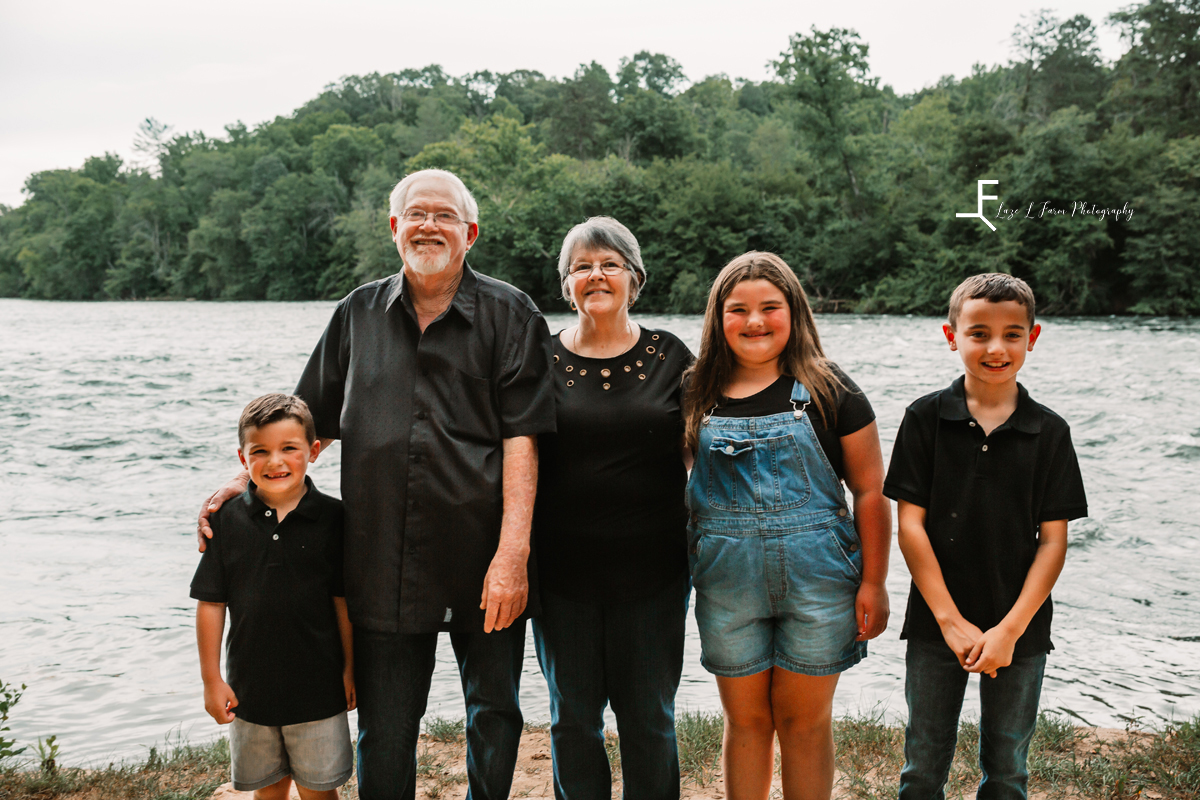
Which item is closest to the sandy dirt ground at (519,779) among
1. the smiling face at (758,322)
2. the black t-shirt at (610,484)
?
the black t-shirt at (610,484)

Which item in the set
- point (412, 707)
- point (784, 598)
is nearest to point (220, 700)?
point (412, 707)

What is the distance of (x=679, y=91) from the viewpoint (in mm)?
92812

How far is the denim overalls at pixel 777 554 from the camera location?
8.88ft

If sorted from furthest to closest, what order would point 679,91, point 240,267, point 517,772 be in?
point 679,91 → point 240,267 → point 517,772

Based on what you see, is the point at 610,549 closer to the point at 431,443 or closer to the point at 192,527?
the point at 431,443

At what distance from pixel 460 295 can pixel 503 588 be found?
0.96 meters

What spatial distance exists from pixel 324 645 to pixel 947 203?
120 feet

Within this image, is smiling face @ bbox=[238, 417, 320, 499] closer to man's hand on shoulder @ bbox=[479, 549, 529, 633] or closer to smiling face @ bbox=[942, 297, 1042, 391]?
man's hand on shoulder @ bbox=[479, 549, 529, 633]

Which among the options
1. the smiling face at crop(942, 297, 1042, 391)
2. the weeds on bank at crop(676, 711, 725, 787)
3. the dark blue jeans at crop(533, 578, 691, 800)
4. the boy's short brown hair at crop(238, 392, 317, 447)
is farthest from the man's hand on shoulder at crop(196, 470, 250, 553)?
the smiling face at crop(942, 297, 1042, 391)

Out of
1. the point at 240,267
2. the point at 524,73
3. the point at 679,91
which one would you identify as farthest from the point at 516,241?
the point at 524,73

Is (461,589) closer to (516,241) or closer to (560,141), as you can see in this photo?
(516,241)

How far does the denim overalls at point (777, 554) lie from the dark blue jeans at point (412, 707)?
26.9 inches

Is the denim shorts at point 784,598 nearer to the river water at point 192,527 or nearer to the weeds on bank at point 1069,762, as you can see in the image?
the weeds on bank at point 1069,762

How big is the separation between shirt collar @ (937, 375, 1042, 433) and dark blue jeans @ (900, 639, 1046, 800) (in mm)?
700
